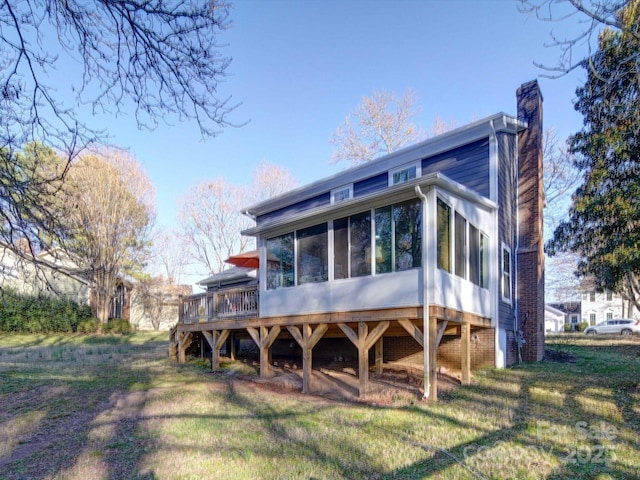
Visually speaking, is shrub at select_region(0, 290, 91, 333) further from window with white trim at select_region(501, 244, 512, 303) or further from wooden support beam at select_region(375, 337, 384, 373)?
window with white trim at select_region(501, 244, 512, 303)

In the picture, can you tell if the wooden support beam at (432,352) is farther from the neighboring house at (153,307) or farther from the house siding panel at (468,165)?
the neighboring house at (153,307)

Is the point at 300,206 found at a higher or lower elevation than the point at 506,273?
higher

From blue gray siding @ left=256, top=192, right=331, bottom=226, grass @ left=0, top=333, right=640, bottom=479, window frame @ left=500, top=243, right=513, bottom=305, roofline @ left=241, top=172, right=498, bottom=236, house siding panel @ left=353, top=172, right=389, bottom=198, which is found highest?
house siding panel @ left=353, top=172, right=389, bottom=198

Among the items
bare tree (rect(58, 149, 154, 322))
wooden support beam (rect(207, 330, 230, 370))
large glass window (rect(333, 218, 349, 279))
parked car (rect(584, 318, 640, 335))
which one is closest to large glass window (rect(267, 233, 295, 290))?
large glass window (rect(333, 218, 349, 279))

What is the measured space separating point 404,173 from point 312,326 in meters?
4.76

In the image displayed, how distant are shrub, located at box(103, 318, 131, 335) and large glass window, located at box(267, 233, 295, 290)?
49.4ft

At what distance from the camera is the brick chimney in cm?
1148

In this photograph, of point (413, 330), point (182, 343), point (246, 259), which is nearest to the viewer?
point (413, 330)

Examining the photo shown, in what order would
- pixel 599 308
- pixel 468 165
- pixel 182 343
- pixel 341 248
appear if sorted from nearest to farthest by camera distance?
pixel 341 248, pixel 468 165, pixel 182 343, pixel 599 308

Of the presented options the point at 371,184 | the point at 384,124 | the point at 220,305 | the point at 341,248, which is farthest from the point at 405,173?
the point at 384,124

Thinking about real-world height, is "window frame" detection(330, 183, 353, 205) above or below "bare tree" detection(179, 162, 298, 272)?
below

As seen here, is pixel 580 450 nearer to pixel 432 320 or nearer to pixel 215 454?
pixel 432 320

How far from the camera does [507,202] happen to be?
11172 millimetres

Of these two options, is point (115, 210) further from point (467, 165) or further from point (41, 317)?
point (467, 165)
